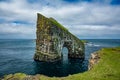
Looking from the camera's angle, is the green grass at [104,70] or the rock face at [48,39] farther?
the rock face at [48,39]

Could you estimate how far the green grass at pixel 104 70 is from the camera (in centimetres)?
2694

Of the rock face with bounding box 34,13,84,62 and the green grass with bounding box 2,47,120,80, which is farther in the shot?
the rock face with bounding box 34,13,84,62

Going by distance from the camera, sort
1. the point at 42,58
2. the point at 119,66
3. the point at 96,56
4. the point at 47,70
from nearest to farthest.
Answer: the point at 119,66, the point at 96,56, the point at 47,70, the point at 42,58

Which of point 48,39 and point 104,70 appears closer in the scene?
point 104,70

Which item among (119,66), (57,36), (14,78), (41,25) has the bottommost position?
(14,78)

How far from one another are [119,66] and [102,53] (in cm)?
710

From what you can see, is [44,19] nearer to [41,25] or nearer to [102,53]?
[41,25]

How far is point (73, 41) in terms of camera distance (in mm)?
100312

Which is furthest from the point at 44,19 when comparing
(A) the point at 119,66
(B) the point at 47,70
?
(A) the point at 119,66

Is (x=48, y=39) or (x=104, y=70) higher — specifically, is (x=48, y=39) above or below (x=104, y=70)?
above

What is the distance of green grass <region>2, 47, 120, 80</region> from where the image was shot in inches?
1061

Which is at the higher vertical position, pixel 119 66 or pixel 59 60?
pixel 119 66

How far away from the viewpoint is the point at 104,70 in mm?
29688

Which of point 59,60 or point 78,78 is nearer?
point 78,78
